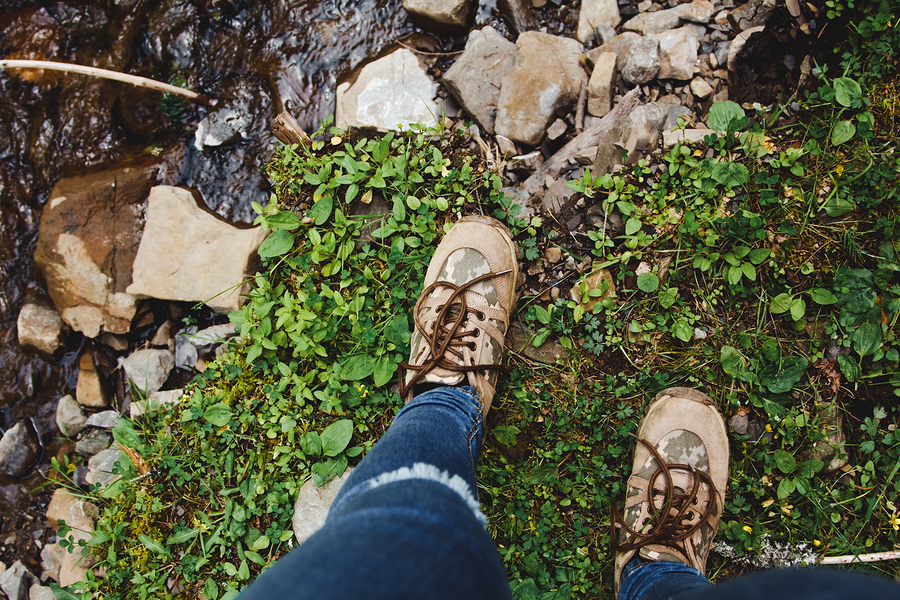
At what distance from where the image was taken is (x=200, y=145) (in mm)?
3496

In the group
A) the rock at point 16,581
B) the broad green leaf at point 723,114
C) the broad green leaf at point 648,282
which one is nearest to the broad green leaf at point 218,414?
the rock at point 16,581

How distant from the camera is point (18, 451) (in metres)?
3.56

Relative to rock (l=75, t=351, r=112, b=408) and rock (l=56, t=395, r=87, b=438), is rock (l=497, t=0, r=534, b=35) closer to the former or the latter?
rock (l=75, t=351, r=112, b=408)

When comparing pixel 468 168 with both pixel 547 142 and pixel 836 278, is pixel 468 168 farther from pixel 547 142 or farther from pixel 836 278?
pixel 836 278

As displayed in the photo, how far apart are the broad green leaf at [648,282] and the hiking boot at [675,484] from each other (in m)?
0.58

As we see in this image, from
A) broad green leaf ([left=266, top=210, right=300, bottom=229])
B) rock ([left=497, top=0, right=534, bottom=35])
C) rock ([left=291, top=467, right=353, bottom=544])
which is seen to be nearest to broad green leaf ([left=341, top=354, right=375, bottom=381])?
rock ([left=291, top=467, right=353, bottom=544])

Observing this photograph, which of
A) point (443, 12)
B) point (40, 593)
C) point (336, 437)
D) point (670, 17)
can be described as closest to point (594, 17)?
point (670, 17)

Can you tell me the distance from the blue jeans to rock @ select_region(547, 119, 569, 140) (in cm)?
208

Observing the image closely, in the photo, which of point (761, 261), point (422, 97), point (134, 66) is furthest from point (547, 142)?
point (134, 66)

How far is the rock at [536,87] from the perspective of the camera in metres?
2.85

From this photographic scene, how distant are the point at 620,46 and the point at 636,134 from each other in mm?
725

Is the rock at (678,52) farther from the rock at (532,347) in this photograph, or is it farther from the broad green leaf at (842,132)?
the rock at (532,347)

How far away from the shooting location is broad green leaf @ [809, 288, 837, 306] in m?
2.32

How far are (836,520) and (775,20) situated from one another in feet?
8.96
